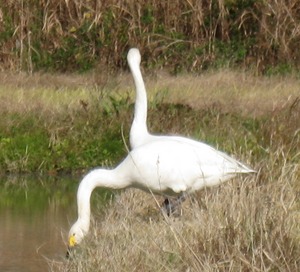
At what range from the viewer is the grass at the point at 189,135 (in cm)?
626

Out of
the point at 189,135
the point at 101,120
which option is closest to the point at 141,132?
the point at 189,135

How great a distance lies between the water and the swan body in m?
0.53

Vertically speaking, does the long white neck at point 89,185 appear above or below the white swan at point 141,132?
below

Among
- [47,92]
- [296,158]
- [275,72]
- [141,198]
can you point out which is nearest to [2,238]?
[141,198]

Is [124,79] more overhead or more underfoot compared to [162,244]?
more underfoot

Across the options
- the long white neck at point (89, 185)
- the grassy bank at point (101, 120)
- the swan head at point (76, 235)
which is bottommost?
the grassy bank at point (101, 120)

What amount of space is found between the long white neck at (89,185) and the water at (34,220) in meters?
0.31

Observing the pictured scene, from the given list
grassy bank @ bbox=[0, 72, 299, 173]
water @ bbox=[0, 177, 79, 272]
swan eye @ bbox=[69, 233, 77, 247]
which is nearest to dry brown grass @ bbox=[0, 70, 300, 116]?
grassy bank @ bbox=[0, 72, 299, 173]

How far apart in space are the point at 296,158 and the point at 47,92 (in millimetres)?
6518

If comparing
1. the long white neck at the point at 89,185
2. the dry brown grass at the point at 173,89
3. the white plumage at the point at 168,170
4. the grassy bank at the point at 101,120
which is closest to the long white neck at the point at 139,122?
the white plumage at the point at 168,170

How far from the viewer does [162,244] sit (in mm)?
6617

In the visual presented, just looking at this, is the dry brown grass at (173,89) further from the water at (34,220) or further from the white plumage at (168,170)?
the white plumage at (168,170)

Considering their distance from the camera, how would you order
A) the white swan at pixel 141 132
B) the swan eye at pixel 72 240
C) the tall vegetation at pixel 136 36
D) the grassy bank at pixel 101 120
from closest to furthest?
the swan eye at pixel 72 240 → the white swan at pixel 141 132 → the grassy bank at pixel 101 120 → the tall vegetation at pixel 136 36

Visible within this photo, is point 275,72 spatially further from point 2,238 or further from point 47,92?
point 2,238
